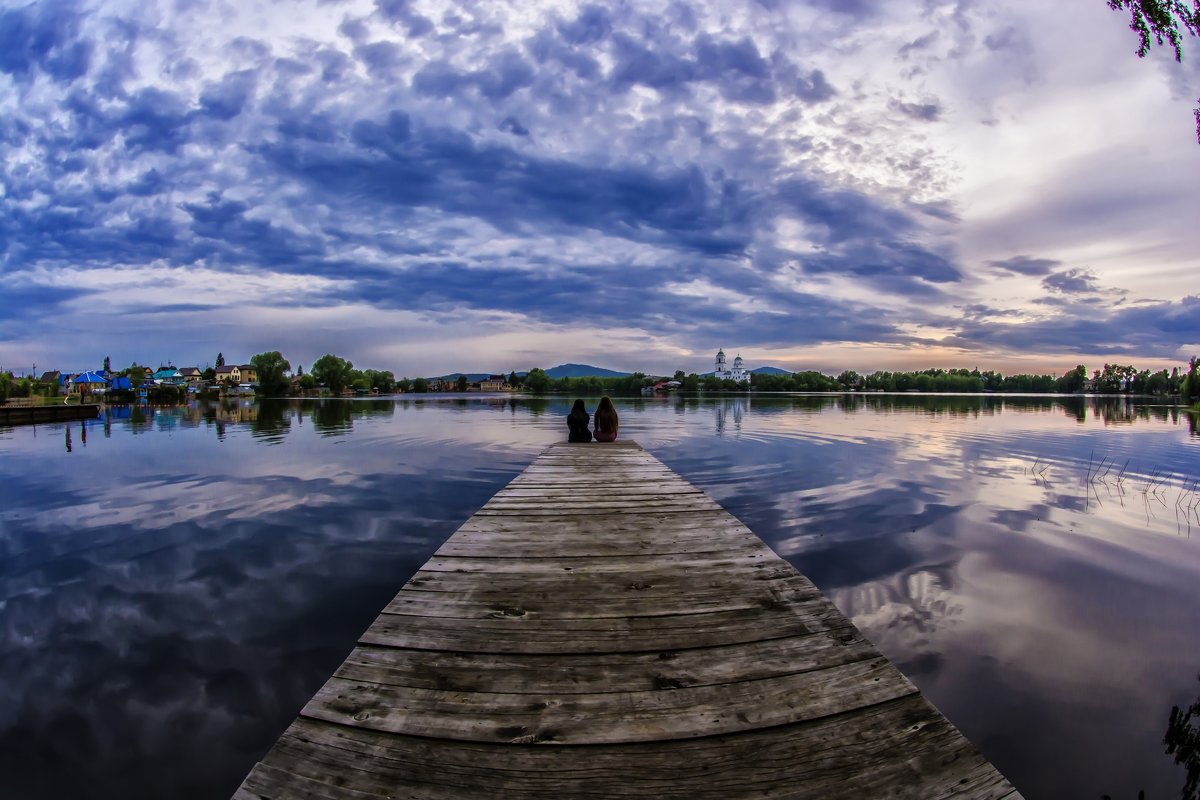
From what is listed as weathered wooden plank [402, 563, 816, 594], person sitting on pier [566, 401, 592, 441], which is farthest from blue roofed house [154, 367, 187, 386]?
weathered wooden plank [402, 563, 816, 594]

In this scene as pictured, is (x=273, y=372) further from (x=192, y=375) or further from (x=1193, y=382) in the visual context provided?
(x=1193, y=382)

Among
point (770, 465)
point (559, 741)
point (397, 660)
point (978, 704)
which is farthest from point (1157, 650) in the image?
point (770, 465)

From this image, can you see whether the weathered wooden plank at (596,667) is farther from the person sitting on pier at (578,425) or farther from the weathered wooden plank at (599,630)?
the person sitting on pier at (578,425)

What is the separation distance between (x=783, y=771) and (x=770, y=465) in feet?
54.9

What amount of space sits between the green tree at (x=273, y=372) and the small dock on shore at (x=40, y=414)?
8240 cm

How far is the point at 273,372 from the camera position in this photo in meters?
137

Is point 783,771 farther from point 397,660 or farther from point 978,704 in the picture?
point 978,704

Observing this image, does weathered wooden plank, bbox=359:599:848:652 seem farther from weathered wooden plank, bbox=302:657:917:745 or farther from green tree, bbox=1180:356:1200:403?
green tree, bbox=1180:356:1200:403

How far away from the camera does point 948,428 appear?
33.1 metres

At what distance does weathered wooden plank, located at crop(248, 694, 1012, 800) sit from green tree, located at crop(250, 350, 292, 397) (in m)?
160

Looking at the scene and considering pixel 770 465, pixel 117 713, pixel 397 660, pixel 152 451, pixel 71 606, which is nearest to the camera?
pixel 397 660

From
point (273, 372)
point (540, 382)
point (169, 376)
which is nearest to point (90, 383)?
point (169, 376)

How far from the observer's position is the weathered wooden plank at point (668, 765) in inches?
85.2

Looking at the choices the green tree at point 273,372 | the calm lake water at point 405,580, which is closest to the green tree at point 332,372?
the green tree at point 273,372
